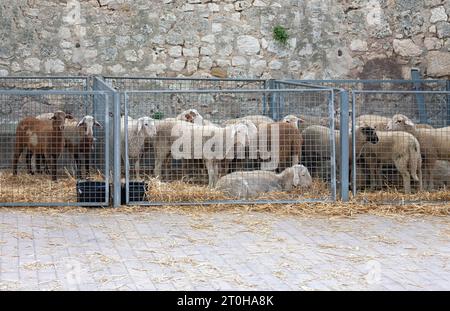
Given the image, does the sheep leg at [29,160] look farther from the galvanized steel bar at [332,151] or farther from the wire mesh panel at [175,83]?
the galvanized steel bar at [332,151]

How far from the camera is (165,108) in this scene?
15.6 metres

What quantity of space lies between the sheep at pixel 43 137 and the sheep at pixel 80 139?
21 cm

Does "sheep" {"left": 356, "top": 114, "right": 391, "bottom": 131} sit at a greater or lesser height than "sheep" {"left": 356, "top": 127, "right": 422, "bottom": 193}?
greater

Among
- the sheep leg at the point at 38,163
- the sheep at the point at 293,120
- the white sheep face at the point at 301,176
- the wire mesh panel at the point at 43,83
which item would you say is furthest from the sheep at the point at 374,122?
the wire mesh panel at the point at 43,83

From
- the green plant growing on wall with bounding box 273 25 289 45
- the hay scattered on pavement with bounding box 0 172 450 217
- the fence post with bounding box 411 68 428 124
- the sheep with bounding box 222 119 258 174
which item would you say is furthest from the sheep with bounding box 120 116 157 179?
the fence post with bounding box 411 68 428 124

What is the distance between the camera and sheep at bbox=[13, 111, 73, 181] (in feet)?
41.2

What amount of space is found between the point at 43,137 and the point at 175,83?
3721mm

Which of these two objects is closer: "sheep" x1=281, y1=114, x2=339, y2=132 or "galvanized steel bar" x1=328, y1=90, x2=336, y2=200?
"galvanized steel bar" x1=328, y1=90, x2=336, y2=200

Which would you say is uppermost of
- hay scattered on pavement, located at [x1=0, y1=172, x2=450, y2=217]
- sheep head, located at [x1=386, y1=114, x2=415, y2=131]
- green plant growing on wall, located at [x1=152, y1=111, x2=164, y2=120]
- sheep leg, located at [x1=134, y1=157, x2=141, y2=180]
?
green plant growing on wall, located at [x1=152, y1=111, x2=164, y2=120]

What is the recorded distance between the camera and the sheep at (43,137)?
12.6m

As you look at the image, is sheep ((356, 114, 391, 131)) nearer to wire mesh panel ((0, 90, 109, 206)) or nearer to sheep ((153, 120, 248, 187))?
sheep ((153, 120, 248, 187))

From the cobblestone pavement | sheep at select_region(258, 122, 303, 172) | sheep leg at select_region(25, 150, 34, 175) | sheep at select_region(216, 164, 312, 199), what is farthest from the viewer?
sheep leg at select_region(25, 150, 34, 175)

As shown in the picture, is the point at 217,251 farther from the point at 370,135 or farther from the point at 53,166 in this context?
the point at 53,166

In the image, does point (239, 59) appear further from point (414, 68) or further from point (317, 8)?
point (414, 68)
